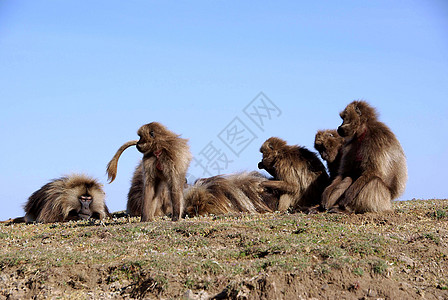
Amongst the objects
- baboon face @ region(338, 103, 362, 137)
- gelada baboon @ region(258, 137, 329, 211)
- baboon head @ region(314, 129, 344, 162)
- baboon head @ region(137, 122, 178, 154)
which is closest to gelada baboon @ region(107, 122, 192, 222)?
baboon head @ region(137, 122, 178, 154)

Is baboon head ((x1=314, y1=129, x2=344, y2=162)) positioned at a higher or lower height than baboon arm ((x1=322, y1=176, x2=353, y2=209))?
higher

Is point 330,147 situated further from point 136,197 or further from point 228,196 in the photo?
point 136,197

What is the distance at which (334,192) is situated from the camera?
1017 cm

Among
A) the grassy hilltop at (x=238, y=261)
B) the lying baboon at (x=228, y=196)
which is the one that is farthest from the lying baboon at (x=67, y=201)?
the grassy hilltop at (x=238, y=261)

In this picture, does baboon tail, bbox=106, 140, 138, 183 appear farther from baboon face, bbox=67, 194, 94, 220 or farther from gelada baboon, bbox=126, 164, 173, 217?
baboon face, bbox=67, 194, 94, 220

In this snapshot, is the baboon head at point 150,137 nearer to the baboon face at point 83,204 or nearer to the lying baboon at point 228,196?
the lying baboon at point 228,196

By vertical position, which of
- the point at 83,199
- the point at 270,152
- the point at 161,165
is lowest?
the point at 83,199

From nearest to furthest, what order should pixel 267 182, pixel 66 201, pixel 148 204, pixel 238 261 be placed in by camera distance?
1. pixel 238 261
2. pixel 148 204
3. pixel 267 182
4. pixel 66 201

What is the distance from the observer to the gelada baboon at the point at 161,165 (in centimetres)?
1022

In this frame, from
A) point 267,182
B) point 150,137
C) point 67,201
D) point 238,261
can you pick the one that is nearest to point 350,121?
point 267,182

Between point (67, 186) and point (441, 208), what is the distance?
8.47 metres

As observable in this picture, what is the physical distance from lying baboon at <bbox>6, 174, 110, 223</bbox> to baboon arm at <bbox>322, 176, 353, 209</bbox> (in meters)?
5.82

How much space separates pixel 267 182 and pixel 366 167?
2709 mm

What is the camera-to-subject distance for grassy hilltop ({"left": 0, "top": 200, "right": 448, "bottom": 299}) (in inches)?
231
